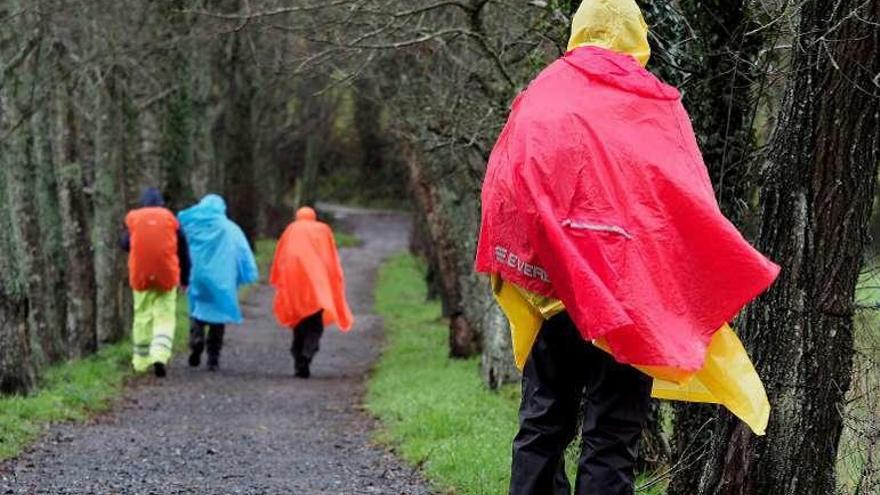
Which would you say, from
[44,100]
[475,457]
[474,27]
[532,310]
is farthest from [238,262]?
[532,310]

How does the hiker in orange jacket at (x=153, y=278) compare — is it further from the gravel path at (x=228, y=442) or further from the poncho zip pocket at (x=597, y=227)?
the poncho zip pocket at (x=597, y=227)

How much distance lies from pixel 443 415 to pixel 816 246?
5963 millimetres

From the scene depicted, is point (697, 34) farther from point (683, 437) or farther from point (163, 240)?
point (163, 240)

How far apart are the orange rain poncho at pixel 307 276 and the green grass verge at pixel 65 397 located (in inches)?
77.2

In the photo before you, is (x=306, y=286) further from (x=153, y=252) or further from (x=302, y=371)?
(x=153, y=252)

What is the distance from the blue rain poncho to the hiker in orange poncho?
1.65 ft

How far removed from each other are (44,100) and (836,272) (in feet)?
38.8

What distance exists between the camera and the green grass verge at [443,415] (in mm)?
7957

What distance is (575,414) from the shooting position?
5031 millimetres

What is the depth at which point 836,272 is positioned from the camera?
16.5 feet

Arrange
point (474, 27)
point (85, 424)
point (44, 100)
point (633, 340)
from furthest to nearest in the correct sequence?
point (44, 100), point (85, 424), point (474, 27), point (633, 340)

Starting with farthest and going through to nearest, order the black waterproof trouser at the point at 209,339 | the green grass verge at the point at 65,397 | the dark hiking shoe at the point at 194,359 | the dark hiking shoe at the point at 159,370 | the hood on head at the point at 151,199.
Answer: the dark hiking shoe at the point at 194,359 → the black waterproof trouser at the point at 209,339 → the hood on head at the point at 151,199 → the dark hiking shoe at the point at 159,370 → the green grass verge at the point at 65,397

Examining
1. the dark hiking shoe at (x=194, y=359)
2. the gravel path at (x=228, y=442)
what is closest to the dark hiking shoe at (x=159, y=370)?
the gravel path at (x=228, y=442)

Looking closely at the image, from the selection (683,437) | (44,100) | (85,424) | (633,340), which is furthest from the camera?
(44,100)
